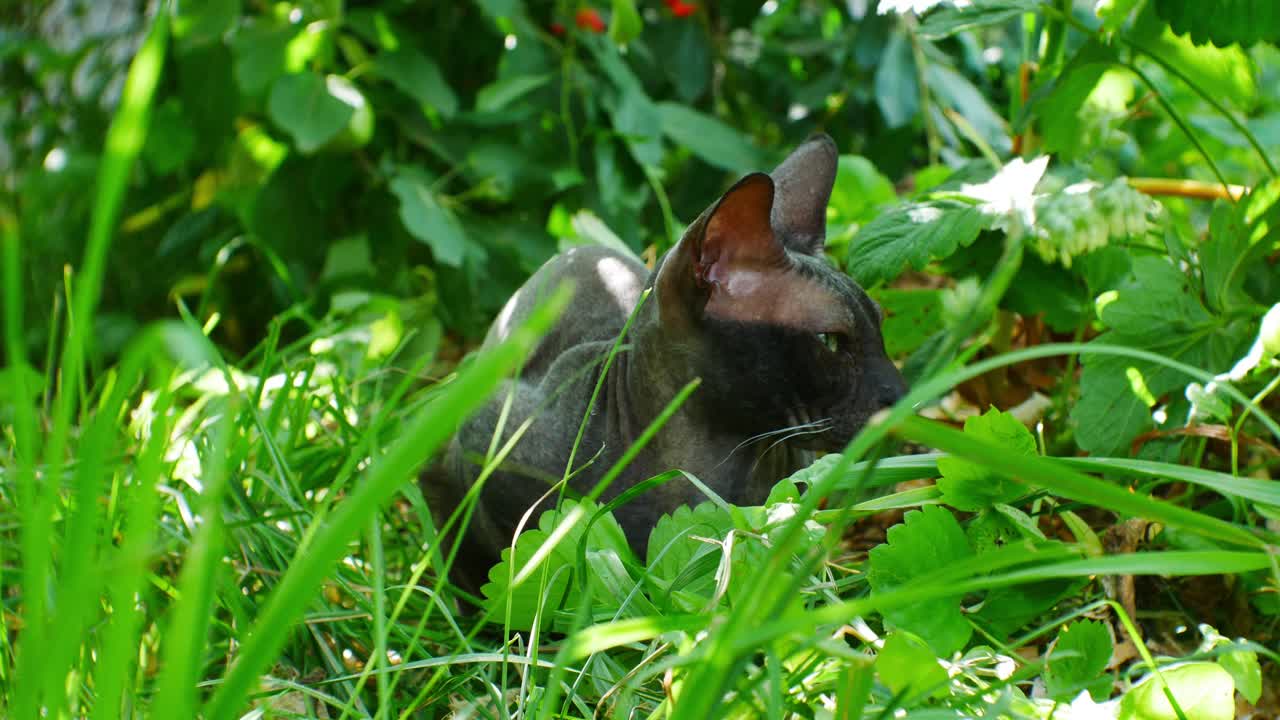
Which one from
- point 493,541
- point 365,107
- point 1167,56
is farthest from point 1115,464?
point 365,107

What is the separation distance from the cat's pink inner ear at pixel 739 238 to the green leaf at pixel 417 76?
941mm

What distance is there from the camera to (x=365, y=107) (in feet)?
5.89

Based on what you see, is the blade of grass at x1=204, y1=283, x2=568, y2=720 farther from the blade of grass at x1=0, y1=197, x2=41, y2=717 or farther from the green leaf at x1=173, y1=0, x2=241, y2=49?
the green leaf at x1=173, y1=0, x2=241, y2=49

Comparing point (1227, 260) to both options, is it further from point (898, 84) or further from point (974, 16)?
point (898, 84)

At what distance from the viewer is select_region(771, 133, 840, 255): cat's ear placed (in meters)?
1.09

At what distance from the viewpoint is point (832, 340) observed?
992mm

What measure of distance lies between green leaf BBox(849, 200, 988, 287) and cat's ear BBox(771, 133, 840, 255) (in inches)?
2.5

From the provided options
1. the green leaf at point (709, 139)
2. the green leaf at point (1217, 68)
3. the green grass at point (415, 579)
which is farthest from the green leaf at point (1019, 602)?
the green leaf at point (709, 139)

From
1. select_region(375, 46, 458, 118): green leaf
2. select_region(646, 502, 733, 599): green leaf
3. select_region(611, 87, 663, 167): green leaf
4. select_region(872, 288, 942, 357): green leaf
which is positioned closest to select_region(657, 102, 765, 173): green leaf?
select_region(611, 87, 663, 167): green leaf

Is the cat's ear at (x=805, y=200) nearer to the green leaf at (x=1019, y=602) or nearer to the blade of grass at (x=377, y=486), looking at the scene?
the green leaf at (x=1019, y=602)

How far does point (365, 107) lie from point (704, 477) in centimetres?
108

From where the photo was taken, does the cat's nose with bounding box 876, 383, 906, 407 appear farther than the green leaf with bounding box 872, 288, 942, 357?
No

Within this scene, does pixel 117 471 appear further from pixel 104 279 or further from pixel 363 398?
pixel 104 279

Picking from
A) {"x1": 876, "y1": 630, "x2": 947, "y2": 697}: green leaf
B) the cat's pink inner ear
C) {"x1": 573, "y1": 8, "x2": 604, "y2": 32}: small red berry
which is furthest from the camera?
{"x1": 573, "y1": 8, "x2": 604, "y2": 32}: small red berry
